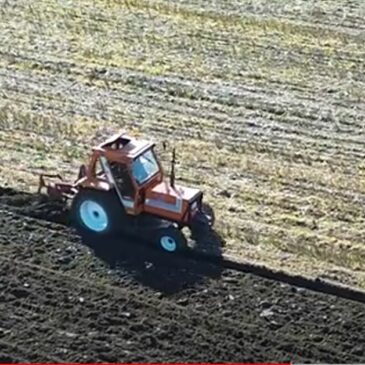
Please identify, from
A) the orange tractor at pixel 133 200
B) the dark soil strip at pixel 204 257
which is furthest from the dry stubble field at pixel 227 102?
the orange tractor at pixel 133 200

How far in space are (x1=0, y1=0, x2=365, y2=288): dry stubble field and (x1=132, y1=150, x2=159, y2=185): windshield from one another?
1.28 m

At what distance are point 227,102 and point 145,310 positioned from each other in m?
6.59

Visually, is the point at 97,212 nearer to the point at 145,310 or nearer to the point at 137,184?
the point at 137,184

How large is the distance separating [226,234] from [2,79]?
248 inches

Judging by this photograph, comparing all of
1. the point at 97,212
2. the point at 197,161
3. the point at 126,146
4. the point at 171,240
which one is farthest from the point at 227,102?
the point at 171,240

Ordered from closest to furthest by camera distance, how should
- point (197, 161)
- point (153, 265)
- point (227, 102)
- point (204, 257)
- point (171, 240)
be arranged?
point (153, 265) → point (171, 240) → point (204, 257) → point (197, 161) → point (227, 102)

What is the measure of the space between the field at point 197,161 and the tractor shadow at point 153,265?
0.08 feet

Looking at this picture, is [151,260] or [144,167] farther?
[144,167]

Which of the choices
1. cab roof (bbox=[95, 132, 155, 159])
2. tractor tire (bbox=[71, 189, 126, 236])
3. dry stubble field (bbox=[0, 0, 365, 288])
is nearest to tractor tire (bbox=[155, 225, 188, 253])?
tractor tire (bbox=[71, 189, 126, 236])

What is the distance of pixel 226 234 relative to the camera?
48.8 ft

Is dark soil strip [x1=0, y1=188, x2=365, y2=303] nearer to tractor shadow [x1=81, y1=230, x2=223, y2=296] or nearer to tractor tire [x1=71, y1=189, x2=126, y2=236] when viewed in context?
tractor shadow [x1=81, y1=230, x2=223, y2=296]

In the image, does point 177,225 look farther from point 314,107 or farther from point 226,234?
point 314,107

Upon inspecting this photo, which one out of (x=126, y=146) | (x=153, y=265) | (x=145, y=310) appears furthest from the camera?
(x=126, y=146)

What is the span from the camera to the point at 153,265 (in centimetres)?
1401
